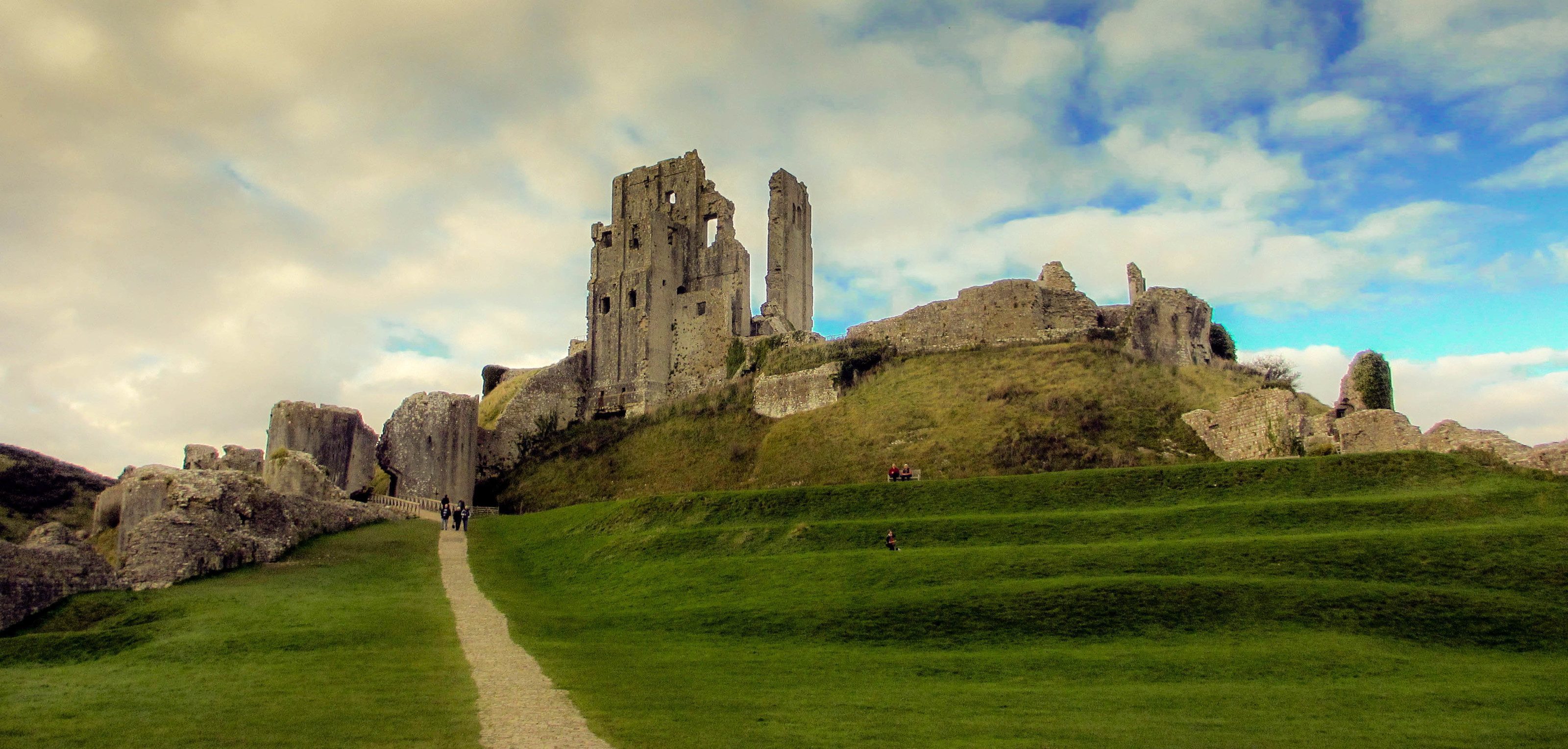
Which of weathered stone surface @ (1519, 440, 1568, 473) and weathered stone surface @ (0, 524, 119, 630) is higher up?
weathered stone surface @ (1519, 440, 1568, 473)

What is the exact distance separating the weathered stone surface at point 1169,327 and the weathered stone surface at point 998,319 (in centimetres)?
181

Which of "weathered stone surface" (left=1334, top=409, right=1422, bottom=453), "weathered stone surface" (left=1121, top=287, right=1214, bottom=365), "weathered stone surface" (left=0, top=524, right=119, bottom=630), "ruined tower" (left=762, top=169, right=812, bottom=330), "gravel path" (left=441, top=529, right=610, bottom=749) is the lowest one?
"gravel path" (left=441, top=529, right=610, bottom=749)

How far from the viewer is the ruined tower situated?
55812mm

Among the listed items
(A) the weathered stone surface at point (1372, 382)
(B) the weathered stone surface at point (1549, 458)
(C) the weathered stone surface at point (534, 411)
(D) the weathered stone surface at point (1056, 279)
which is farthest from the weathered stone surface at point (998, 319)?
(C) the weathered stone surface at point (534, 411)

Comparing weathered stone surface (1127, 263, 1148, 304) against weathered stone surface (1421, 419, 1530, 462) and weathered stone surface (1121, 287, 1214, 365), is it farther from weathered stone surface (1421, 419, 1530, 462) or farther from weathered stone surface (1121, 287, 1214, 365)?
weathered stone surface (1421, 419, 1530, 462)

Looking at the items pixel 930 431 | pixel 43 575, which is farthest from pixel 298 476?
pixel 930 431

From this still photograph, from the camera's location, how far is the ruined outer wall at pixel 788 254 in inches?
2200

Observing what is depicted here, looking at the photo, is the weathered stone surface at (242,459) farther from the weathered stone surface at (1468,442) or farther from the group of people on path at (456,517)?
the weathered stone surface at (1468,442)

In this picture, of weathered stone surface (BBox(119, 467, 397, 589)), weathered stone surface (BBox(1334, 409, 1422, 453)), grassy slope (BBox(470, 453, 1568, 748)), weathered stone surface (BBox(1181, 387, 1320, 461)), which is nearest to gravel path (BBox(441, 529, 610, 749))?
grassy slope (BBox(470, 453, 1568, 748))

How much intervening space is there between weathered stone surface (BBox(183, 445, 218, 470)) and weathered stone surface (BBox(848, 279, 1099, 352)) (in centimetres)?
2628

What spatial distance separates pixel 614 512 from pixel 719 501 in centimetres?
359

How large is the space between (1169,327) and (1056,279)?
15.7ft

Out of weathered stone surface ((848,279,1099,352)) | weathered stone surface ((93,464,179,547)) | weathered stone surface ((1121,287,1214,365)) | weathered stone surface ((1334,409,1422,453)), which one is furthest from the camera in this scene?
weathered stone surface ((848,279,1099,352))

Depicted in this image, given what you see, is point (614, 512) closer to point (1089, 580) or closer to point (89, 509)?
point (1089, 580)
